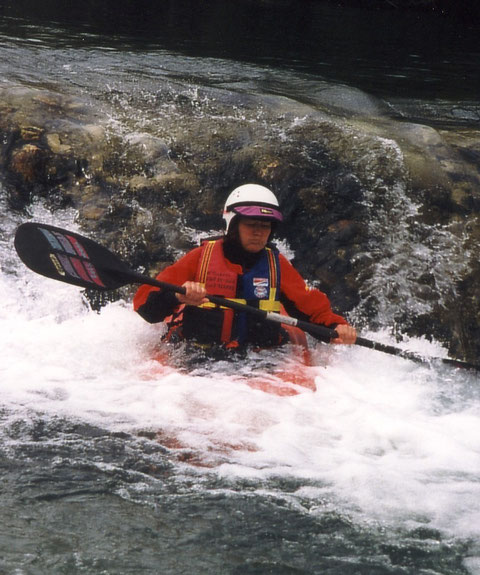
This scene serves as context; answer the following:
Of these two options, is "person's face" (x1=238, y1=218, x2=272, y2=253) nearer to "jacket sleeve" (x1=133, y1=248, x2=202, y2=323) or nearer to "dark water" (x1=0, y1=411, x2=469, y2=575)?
"jacket sleeve" (x1=133, y1=248, x2=202, y2=323)

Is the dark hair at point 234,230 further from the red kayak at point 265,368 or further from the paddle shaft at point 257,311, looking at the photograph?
the red kayak at point 265,368

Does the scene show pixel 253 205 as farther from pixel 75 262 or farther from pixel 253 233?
pixel 75 262

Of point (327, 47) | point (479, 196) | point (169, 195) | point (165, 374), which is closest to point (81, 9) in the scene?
point (327, 47)

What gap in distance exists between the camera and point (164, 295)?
14.4ft

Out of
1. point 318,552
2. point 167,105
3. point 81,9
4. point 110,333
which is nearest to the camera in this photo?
point 318,552

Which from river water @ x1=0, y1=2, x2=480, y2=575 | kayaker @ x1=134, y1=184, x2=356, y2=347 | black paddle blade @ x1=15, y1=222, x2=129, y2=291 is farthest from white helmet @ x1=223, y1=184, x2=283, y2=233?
river water @ x1=0, y1=2, x2=480, y2=575

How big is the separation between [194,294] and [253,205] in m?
0.70

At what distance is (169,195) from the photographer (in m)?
6.15

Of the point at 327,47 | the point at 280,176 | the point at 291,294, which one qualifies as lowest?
the point at 291,294

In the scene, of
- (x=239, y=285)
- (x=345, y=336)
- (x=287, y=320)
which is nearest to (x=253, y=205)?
(x=239, y=285)

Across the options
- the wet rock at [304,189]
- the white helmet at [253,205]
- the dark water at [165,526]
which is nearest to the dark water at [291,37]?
the wet rock at [304,189]

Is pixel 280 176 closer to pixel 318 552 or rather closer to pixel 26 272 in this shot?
pixel 26 272

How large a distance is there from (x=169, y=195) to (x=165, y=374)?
218 centimetres

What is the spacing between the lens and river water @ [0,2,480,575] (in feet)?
9.33
